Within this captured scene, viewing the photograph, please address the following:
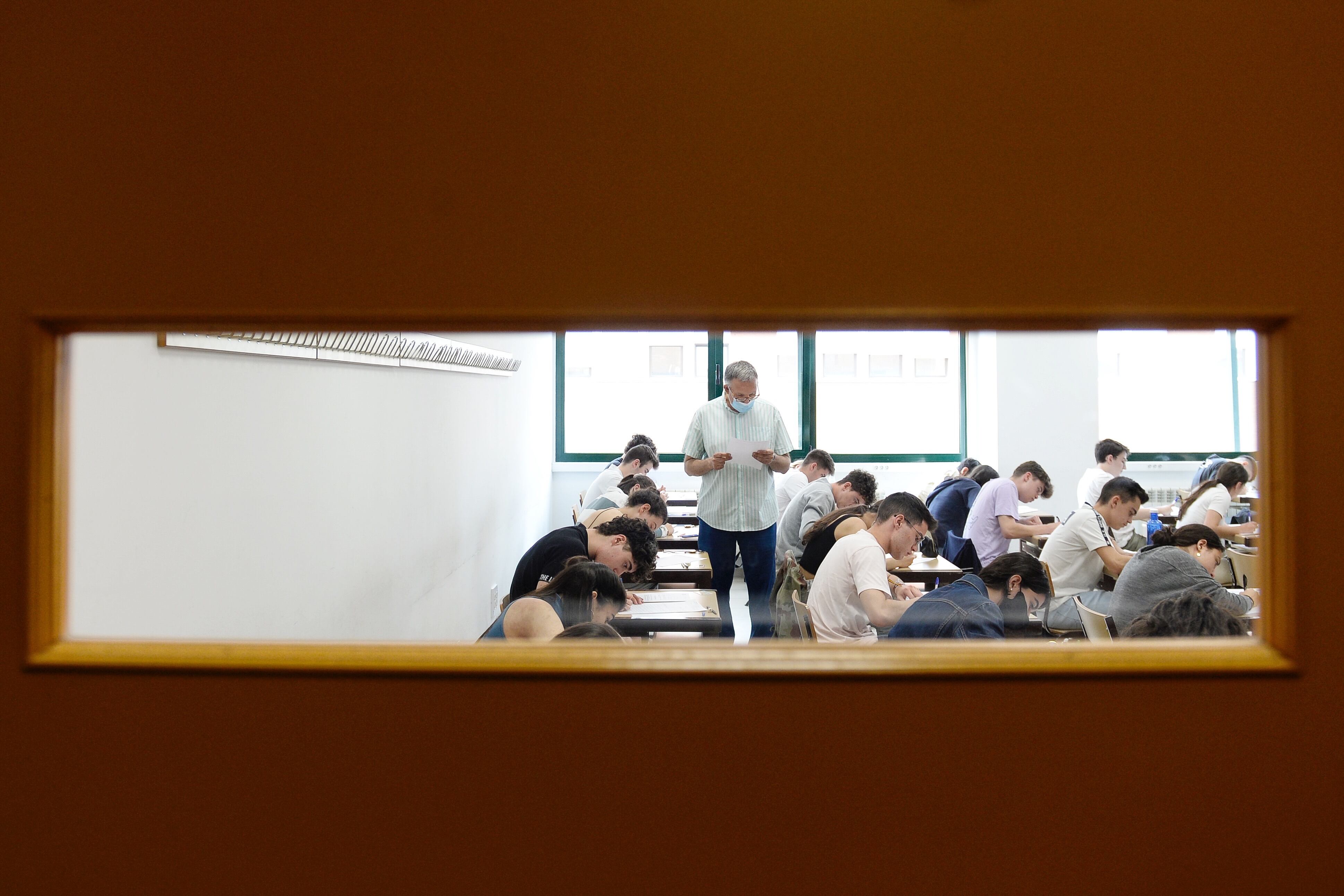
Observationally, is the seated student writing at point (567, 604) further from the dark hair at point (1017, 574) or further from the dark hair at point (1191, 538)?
the dark hair at point (1191, 538)

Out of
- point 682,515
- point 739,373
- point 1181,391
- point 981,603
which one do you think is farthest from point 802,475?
point 981,603

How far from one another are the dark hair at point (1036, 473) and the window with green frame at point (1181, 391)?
0.66 metres

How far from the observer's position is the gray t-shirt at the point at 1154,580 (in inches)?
93.9

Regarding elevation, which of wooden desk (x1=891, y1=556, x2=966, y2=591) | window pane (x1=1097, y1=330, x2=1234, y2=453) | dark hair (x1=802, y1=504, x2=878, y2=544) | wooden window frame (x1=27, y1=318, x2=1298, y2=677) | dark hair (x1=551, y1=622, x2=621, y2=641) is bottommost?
wooden desk (x1=891, y1=556, x2=966, y2=591)

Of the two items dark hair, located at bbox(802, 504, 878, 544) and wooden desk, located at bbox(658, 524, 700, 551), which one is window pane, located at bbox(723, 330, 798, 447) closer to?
dark hair, located at bbox(802, 504, 878, 544)

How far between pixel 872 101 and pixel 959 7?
133 millimetres

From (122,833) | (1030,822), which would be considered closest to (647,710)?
(1030,822)

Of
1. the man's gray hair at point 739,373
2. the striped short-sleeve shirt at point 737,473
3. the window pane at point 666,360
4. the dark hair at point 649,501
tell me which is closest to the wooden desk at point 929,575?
the striped short-sleeve shirt at point 737,473

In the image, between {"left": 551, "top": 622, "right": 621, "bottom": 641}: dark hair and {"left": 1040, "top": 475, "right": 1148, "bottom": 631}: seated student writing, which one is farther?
{"left": 1040, "top": 475, "right": 1148, "bottom": 631}: seated student writing

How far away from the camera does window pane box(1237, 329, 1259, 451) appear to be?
2.97 feet

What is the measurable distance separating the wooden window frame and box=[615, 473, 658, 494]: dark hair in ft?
9.78

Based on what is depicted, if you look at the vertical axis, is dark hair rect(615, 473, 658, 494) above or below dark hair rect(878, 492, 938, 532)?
above

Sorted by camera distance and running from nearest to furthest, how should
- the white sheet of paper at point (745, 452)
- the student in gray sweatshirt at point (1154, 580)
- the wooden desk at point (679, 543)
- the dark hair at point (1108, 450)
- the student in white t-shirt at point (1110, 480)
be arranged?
the student in gray sweatshirt at point (1154, 580), the white sheet of paper at point (745, 452), the dark hair at point (1108, 450), the student in white t-shirt at point (1110, 480), the wooden desk at point (679, 543)

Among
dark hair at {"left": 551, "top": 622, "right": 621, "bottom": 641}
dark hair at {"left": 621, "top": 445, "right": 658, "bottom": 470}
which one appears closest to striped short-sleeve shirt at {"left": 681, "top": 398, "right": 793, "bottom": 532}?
dark hair at {"left": 621, "top": 445, "right": 658, "bottom": 470}
